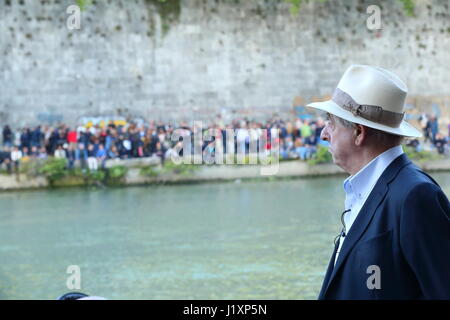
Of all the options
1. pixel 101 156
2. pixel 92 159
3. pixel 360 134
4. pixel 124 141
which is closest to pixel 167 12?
pixel 124 141

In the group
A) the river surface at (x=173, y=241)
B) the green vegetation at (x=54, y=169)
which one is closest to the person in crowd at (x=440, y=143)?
the river surface at (x=173, y=241)

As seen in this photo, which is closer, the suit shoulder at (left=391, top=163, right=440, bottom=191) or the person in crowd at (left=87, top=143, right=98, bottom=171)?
the suit shoulder at (left=391, top=163, right=440, bottom=191)

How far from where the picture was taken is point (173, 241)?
1440 cm

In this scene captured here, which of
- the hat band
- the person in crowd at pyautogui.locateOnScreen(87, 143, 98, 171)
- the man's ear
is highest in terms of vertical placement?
the hat band

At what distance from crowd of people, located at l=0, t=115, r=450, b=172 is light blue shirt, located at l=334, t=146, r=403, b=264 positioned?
22.6 m

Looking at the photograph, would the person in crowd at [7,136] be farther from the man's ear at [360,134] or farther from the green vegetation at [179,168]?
the man's ear at [360,134]

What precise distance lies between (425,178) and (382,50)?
29.4 meters

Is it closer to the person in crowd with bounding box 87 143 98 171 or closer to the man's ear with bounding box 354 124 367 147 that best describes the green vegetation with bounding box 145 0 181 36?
the person in crowd with bounding box 87 143 98 171

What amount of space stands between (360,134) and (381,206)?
0.30 m

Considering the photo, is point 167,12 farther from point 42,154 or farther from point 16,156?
point 16,156

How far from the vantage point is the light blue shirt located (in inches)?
119

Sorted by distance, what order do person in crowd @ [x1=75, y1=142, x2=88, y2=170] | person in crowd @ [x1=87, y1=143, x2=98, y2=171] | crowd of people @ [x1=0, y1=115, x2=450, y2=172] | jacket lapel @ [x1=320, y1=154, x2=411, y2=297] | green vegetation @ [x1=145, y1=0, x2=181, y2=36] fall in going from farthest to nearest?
green vegetation @ [x1=145, y1=0, x2=181, y2=36]
crowd of people @ [x1=0, y1=115, x2=450, y2=172]
person in crowd @ [x1=75, y1=142, x2=88, y2=170]
person in crowd @ [x1=87, y1=143, x2=98, y2=171]
jacket lapel @ [x1=320, y1=154, x2=411, y2=297]

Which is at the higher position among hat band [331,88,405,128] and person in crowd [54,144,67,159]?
hat band [331,88,405,128]

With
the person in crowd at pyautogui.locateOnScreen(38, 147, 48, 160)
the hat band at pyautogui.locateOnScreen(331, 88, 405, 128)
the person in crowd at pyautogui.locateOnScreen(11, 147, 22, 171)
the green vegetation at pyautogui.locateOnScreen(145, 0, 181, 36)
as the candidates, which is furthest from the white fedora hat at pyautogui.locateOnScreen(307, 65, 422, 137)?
the green vegetation at pyautogui.locateOnScreen(145, 0, 181, 36)
